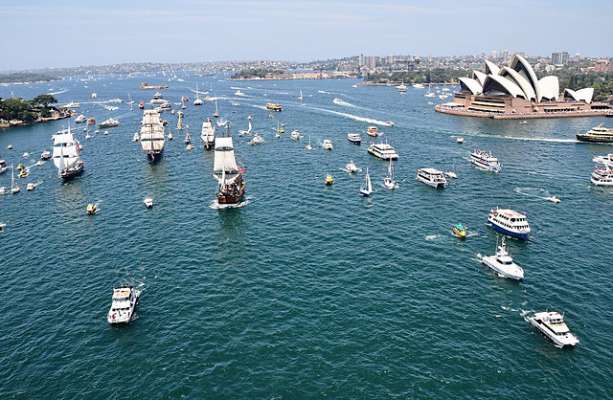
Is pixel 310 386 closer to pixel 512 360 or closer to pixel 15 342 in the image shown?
pixel 512 360

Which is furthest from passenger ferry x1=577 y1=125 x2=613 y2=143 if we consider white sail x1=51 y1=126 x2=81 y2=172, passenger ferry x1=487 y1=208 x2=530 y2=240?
white sail x1=51 y1=126 x2=81 y2=172

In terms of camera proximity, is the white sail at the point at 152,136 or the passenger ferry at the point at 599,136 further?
the passenger ferry at the point at 599,136

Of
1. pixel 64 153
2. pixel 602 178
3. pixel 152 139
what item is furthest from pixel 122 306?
pixel 602 178

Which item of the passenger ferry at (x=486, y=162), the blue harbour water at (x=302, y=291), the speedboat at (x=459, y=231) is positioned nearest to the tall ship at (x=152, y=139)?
the blue harbour water at (x=302, y=291)

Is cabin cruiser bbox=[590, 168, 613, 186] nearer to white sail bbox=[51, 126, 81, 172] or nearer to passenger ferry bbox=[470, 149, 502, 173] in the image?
passenger ferry bbox=[470, 149, 502, 173]

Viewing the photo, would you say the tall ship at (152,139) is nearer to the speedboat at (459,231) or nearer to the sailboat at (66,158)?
the sailboat at (66,158)

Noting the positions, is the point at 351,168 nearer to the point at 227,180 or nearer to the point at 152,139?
the point at 227,180

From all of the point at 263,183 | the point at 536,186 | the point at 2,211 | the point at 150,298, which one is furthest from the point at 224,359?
the point at 536,186

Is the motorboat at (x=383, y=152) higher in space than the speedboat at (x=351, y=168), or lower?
higher
